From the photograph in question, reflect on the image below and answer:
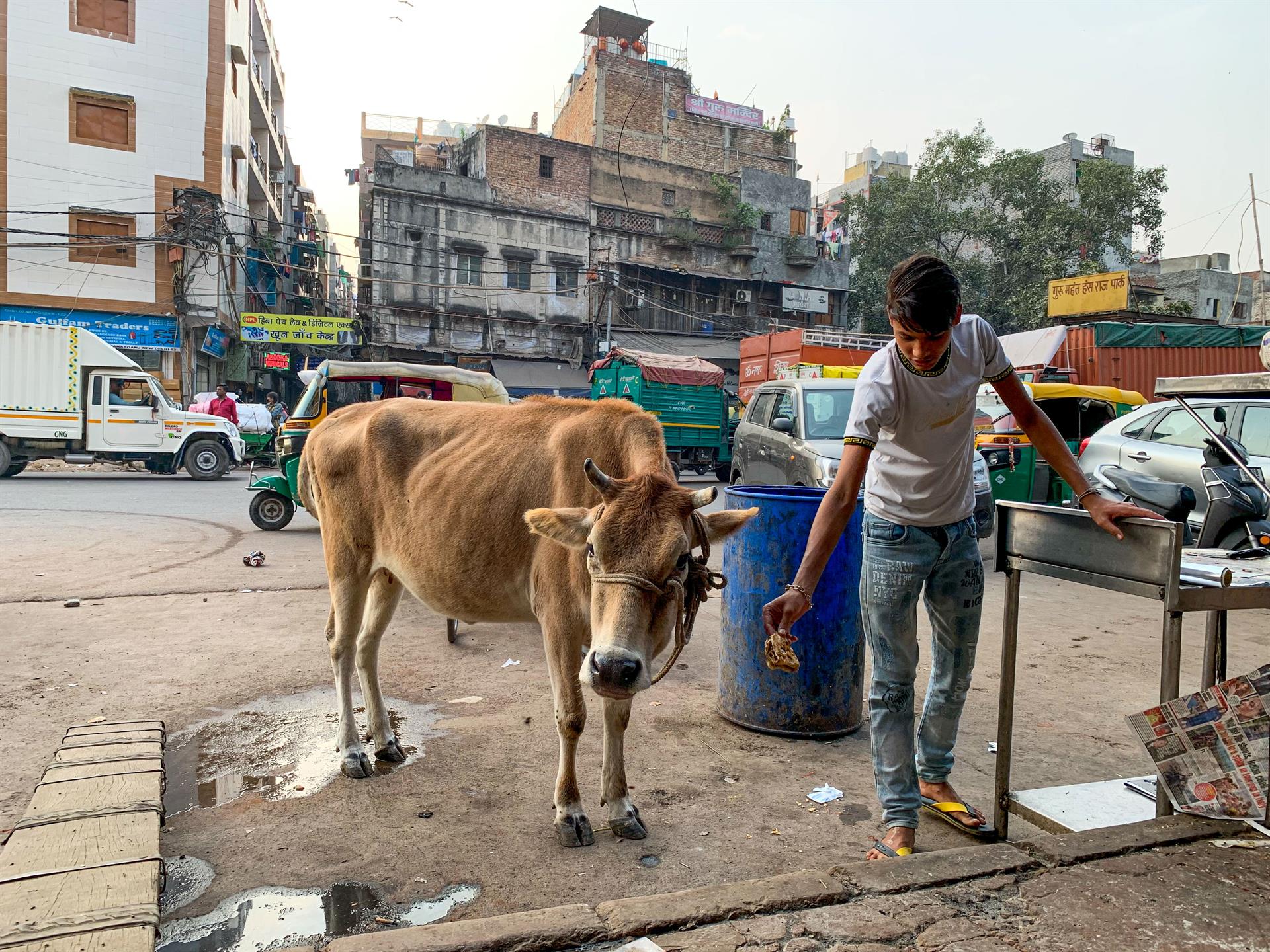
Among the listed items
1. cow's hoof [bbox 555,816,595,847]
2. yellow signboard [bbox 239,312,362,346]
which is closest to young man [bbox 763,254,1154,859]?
cow's hoof [bbox 555,816,595,847]

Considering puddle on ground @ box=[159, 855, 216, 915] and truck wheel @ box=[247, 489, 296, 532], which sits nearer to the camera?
puddle on ground @ box=[159, 855, 216, 915]

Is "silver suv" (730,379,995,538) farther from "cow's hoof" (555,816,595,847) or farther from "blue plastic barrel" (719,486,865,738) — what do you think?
"cow's hoof" (555,816,595,847)

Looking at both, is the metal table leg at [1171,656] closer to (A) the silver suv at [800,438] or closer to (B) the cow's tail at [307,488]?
(B) the cow's tail at [307,488]

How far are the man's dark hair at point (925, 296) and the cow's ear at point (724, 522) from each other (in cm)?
86

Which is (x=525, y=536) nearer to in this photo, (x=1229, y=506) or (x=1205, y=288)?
(x=1229, y=506)

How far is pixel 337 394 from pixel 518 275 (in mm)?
22749

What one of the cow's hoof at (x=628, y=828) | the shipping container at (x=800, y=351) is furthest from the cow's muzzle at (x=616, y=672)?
the shipping container at (x=800, y=351)

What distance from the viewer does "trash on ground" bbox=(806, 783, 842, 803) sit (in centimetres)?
349

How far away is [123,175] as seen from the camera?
25.1 meters

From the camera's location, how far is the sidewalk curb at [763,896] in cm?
212

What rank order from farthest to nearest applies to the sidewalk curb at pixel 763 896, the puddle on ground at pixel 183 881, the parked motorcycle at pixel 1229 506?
the parked motorcycle at pixel 1229 506
the puddle on ground at pixel 183 881
the sidewalk curb at pixel 763 896

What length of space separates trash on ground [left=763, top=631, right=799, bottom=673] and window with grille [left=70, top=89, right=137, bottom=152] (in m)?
29.4

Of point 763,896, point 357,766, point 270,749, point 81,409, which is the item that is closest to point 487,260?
point 81,409

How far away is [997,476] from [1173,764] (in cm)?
717
